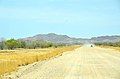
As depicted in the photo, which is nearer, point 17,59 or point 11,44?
point 17,59

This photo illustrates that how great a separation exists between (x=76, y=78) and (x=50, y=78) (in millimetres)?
1593

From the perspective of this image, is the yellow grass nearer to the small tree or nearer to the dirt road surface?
the dirt road surface

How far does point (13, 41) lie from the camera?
177 m

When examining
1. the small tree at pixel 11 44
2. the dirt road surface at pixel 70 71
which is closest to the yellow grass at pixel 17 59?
the dirt road surface at pixel 70 71

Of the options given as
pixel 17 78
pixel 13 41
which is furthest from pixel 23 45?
pixel 17 78

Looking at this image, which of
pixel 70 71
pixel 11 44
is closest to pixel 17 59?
pixel 70 71

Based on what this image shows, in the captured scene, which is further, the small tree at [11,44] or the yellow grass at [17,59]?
the small tree at [11,44]

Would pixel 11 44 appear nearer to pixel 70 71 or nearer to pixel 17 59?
pixel 17 59

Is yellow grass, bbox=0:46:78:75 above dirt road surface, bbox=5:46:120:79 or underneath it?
above

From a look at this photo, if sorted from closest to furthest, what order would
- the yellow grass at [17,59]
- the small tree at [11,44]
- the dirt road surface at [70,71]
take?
the dirt road surface at [70,71], the yellow grass at [17,59], the small tree at [11,44]

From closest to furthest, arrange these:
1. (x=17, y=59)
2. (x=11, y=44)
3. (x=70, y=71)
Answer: (x=70, y=71) → (x=17, y=59) → (x=11, y=44)

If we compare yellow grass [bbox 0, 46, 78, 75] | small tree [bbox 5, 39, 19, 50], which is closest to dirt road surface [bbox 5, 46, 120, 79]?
yellow grass [bbox 0, 46, 78, 75]

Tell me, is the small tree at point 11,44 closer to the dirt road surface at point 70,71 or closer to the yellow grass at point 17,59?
the yellow grass at point 17,59

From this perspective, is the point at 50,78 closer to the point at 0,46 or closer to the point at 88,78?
the point at 88,78
